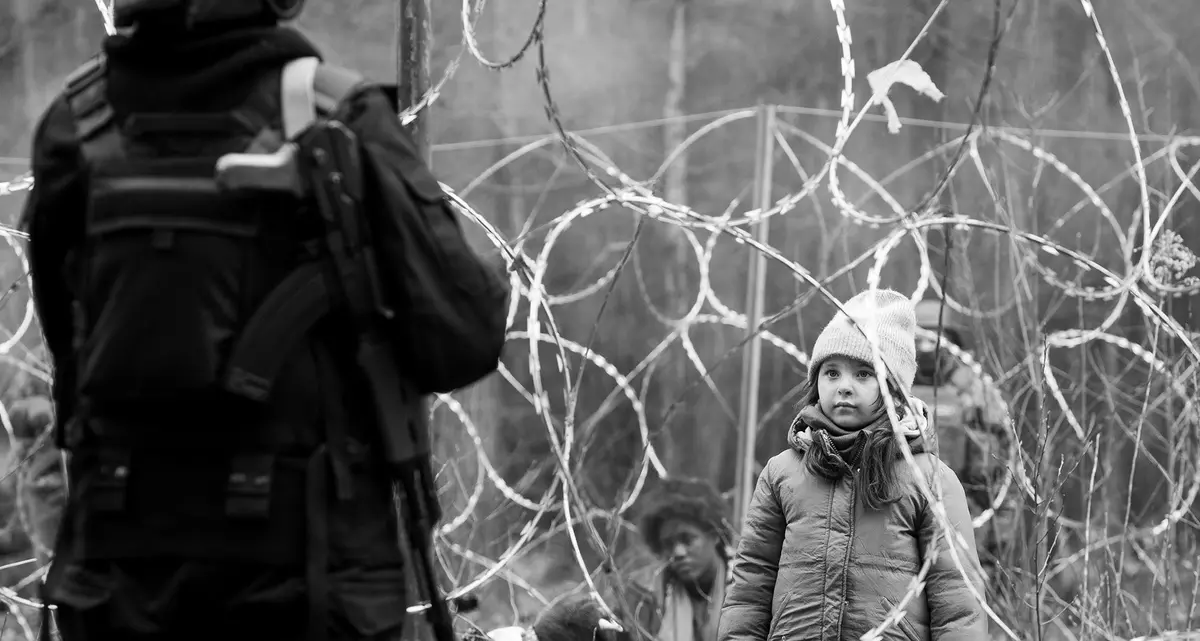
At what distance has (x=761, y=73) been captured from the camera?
8469 millimetres

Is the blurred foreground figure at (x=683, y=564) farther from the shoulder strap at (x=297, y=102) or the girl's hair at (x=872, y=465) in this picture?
the shoulder strap at (x=297, y=102)

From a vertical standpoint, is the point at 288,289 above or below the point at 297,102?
below

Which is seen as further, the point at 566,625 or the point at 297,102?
the point at 566,625

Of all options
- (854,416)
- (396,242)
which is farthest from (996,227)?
(396,242)

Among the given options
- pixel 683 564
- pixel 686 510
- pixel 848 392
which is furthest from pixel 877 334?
pixel 686 510

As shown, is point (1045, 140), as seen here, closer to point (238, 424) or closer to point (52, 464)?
point (52, 464)

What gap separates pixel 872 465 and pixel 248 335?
1.69m

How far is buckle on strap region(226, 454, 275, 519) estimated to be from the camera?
7.23ft

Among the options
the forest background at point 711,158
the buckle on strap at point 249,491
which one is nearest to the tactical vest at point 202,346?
the buckle on strap at point 249,491

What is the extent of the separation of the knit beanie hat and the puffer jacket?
9.3 inches

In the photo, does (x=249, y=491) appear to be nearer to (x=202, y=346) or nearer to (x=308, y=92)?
(x=202, y=346)

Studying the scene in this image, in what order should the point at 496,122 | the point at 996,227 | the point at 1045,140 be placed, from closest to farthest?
1. the point at 996,227
2. the point at 1045,140
3. the point at 496,122

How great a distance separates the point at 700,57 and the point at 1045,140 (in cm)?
197

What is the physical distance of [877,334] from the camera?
359 cm
